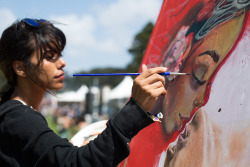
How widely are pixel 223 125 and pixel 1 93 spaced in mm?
1000

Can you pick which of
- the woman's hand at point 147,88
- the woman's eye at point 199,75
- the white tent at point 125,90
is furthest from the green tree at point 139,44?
the woman's hand at point 147,88

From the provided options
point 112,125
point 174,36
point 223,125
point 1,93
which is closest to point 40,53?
point 1,93

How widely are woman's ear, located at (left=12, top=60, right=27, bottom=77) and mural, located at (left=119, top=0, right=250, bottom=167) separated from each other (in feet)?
1.96

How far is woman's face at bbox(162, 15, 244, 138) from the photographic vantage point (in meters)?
1.03

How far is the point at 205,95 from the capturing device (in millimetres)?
1053

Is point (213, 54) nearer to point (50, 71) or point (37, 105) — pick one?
point (50, 71)

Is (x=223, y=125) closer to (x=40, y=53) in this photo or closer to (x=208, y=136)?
(x=208, y=136)

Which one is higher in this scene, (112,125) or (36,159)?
(112,125)

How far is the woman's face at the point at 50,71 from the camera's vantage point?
4.00 feet

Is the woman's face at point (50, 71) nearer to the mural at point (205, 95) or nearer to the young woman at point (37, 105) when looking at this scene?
the young woman at point (37, 105)

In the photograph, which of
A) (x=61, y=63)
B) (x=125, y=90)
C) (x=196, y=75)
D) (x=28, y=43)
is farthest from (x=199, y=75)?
(x=125, y=90)

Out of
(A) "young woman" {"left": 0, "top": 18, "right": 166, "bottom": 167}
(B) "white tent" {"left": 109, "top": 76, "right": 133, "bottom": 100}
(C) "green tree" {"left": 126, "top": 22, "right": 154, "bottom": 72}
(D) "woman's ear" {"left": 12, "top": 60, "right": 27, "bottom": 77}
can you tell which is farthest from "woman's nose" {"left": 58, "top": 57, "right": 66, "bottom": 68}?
(C) "green tree" {"left": 126, "top": 22, "right": 154, "bottom": 72}

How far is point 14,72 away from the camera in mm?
1343

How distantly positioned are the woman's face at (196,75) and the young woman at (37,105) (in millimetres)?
166
